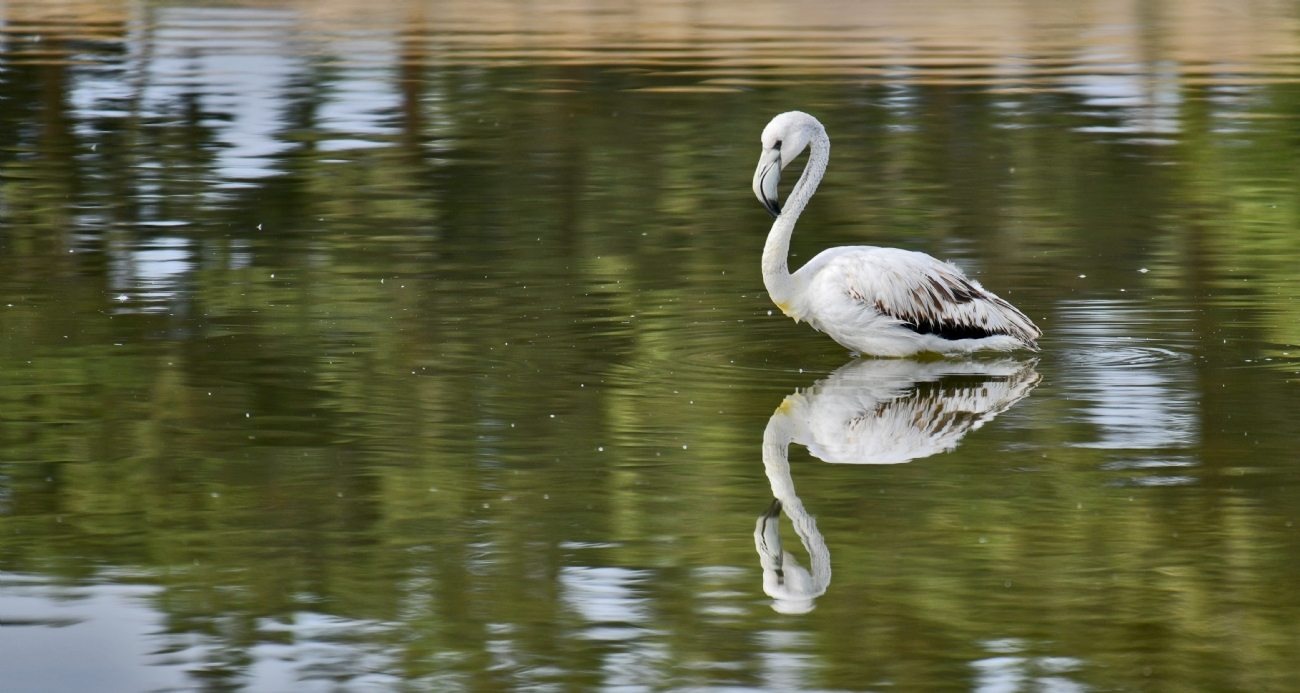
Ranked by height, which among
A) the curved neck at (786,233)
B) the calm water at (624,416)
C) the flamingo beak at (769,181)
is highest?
the flamingo beak at (769,181)

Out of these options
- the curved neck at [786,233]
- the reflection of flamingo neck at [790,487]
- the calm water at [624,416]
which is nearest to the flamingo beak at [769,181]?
the curved neck at [786,233]

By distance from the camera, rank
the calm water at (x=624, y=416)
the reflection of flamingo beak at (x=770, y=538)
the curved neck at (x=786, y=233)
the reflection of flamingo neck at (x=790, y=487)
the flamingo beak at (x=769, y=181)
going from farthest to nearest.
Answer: the curved neck at (x=786, y=233)
the flamingo beak at (x=769, y=181)
the reflection of flamingo beak at (x=770, y=538)
the reflection of flamingo neck at (x=790, y=487)
the calm water at (x=624, y=416)

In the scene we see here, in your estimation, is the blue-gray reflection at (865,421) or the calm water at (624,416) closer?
the calm water at (624,416)

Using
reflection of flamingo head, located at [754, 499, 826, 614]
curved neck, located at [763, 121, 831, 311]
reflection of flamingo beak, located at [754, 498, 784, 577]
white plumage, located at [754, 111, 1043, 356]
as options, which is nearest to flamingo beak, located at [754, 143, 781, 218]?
white plumage, located at [754, 111, 1043, 356]

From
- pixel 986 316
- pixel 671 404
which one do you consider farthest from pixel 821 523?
pixel 986 316

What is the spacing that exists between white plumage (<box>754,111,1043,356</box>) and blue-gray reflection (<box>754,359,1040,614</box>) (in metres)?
0.13

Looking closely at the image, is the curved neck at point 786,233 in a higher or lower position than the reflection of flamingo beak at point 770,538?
higher

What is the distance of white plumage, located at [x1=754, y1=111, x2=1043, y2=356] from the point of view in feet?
32.3

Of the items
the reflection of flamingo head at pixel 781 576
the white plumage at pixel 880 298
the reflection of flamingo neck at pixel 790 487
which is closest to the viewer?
the reflection of flamingo head at pixel 781 576

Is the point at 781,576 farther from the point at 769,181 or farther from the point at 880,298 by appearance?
the point at 769,181

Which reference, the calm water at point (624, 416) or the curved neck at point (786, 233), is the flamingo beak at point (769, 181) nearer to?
the curved neck at point (786, 233)

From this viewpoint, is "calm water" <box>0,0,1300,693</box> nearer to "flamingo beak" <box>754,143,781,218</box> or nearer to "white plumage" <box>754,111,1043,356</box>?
"white plumage" <box>754,111,1043,356</box>

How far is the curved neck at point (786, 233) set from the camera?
10086mm

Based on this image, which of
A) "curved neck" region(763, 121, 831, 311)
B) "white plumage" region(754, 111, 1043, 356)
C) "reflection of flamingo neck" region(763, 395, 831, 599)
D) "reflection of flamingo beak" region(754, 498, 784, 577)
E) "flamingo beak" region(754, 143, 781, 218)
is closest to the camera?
"reflection of flamingo neck" region(763, 395, 831, 599)
